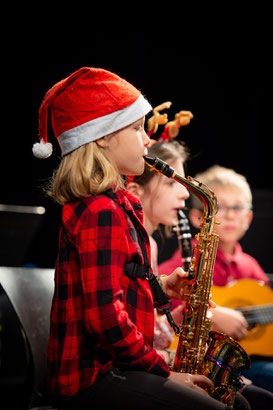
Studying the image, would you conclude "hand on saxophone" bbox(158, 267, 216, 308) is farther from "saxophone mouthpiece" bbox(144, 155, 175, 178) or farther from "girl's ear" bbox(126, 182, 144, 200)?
"girl's ear" bbox(126, 182, 144, 200)

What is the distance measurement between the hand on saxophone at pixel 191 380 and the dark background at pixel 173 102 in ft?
5.67

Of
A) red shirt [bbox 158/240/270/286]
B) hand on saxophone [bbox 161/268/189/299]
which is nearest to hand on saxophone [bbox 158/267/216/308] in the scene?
hand on saxophone [bbox 161/268/189/299]

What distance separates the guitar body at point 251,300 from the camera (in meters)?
2.88

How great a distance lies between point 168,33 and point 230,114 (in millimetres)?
957

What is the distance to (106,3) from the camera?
13.3 ft

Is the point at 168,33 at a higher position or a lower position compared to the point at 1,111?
higher

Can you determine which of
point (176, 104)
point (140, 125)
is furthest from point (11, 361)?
point (176, 104)

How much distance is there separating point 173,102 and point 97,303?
3218 mm

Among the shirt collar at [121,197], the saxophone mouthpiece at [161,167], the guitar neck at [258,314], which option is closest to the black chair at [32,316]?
the shirt collar at [121,197]

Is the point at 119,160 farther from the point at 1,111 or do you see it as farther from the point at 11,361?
the point at 1,111

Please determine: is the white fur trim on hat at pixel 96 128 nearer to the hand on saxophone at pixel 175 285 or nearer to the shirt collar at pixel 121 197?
the shirt collar at pixel 121 197

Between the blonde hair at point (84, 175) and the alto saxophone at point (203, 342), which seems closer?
the blonde hair at point (84, 175)

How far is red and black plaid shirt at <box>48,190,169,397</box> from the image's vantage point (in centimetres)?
139

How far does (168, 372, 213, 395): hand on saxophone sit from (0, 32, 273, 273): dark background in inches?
68.0
